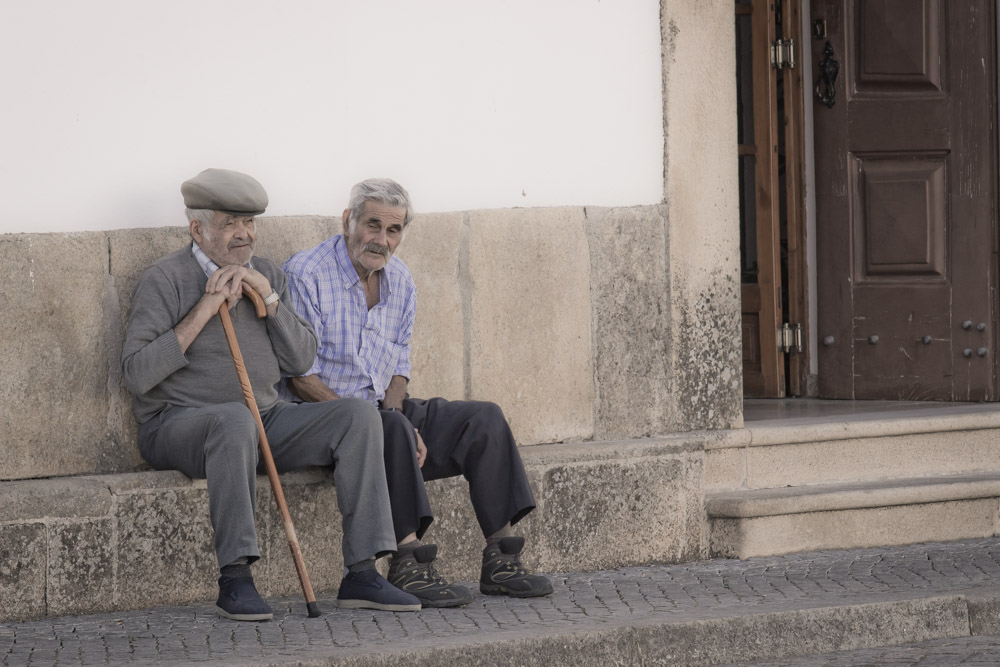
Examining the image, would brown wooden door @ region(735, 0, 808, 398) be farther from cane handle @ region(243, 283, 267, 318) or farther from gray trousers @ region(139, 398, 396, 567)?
cane handle @ region(243, 283, 267, 318)

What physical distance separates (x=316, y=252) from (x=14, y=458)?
3.87 ft

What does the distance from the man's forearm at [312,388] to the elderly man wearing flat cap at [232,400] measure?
0.12 m

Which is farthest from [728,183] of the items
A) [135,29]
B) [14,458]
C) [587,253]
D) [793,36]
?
[14,458]

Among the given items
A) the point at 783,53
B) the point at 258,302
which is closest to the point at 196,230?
the point at 258,302

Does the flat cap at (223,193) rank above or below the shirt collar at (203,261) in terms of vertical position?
above

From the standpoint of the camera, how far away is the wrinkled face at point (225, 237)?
4.90m

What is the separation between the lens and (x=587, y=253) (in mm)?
5758

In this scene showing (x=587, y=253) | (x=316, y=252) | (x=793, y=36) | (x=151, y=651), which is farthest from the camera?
(x=793, y=36)

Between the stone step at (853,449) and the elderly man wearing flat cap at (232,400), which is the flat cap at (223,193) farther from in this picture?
the stone step at (853,449)

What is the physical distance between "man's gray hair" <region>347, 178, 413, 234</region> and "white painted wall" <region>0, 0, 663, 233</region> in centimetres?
23

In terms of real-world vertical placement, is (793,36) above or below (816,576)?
above

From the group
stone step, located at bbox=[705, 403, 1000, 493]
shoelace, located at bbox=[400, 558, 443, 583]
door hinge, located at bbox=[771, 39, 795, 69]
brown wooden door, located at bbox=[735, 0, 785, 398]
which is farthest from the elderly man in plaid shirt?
door hinge, located at bbox=[771, 39, 795, 69]

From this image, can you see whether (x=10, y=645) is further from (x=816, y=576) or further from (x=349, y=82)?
(x=816, y=576)

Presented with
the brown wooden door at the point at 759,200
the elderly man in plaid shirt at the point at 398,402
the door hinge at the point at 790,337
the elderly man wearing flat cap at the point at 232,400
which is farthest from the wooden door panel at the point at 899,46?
the elderly man wearing flat cap at the point at 232,400
